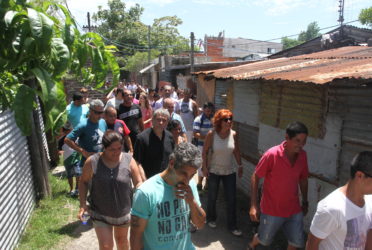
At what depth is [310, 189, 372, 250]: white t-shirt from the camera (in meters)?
2.08

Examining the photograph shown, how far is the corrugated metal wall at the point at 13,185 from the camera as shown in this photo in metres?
3.79

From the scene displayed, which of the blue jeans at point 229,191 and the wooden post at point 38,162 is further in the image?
the wooden post at point 38,162

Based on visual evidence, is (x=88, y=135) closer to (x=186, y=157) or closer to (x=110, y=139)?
(x=110, y=139)

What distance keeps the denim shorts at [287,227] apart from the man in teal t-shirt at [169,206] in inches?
53.5

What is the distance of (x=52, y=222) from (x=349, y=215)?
4186 mm

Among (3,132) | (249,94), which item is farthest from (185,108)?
(3,132)

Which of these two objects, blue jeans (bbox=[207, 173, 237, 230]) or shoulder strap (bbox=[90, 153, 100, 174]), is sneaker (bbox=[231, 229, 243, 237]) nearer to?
blue jeans (bbox=[207, 173, 237, 230])

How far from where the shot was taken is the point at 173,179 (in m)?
2.15

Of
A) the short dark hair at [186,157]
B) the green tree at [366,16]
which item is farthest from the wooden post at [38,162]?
the green tree at [366,16]

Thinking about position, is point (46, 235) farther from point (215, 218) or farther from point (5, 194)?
point (215, 218)

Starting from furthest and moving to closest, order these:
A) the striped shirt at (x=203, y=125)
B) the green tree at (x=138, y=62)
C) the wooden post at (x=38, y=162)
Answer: the green tree at (x=138, y=62) → the striped shirt at (x=203, y=125) → the wooden post at (x=38, y=162)

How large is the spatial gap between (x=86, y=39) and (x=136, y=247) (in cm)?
140

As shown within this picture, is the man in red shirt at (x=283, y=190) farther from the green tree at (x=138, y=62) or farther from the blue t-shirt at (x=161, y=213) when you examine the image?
the green tree at (x=138, y=62)

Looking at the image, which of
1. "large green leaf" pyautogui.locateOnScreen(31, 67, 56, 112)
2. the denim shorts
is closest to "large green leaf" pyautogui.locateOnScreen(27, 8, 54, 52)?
"large green leaf" pyautogui.locateOnScreen(31, 67, 56, 112)
